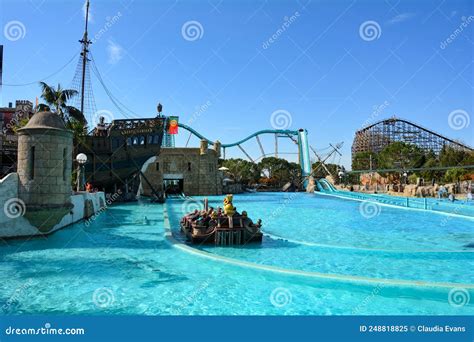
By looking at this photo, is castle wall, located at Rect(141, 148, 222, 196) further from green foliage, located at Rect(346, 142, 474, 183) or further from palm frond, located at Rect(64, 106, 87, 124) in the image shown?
green foliage, located at Rect(346, 142, 474, 183)

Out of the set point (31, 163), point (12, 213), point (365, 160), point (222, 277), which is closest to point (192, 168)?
point (31, 163)

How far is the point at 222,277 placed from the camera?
676cm

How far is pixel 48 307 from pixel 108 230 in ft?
25.4

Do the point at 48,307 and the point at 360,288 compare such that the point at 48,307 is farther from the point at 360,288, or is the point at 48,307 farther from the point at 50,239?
the point at 50,239

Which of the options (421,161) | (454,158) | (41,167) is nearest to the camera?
(41,167)

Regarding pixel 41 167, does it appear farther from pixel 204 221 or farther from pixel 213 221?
pixel 213 221

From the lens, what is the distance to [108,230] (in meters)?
12.5

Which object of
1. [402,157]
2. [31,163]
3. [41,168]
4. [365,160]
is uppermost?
[365,160]

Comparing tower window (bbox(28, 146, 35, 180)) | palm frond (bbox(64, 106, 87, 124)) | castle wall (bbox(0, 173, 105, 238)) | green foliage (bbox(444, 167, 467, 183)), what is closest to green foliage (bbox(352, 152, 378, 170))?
green foliage (bbox(444, 167, 467, 183))

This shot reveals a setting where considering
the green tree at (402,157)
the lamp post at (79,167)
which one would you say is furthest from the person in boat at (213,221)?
the green tree at (402,157)

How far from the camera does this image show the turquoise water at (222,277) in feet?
17.2

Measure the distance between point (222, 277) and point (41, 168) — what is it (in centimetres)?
624

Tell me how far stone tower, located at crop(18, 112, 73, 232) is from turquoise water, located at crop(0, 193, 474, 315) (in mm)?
836

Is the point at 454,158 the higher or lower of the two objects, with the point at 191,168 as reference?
higher
